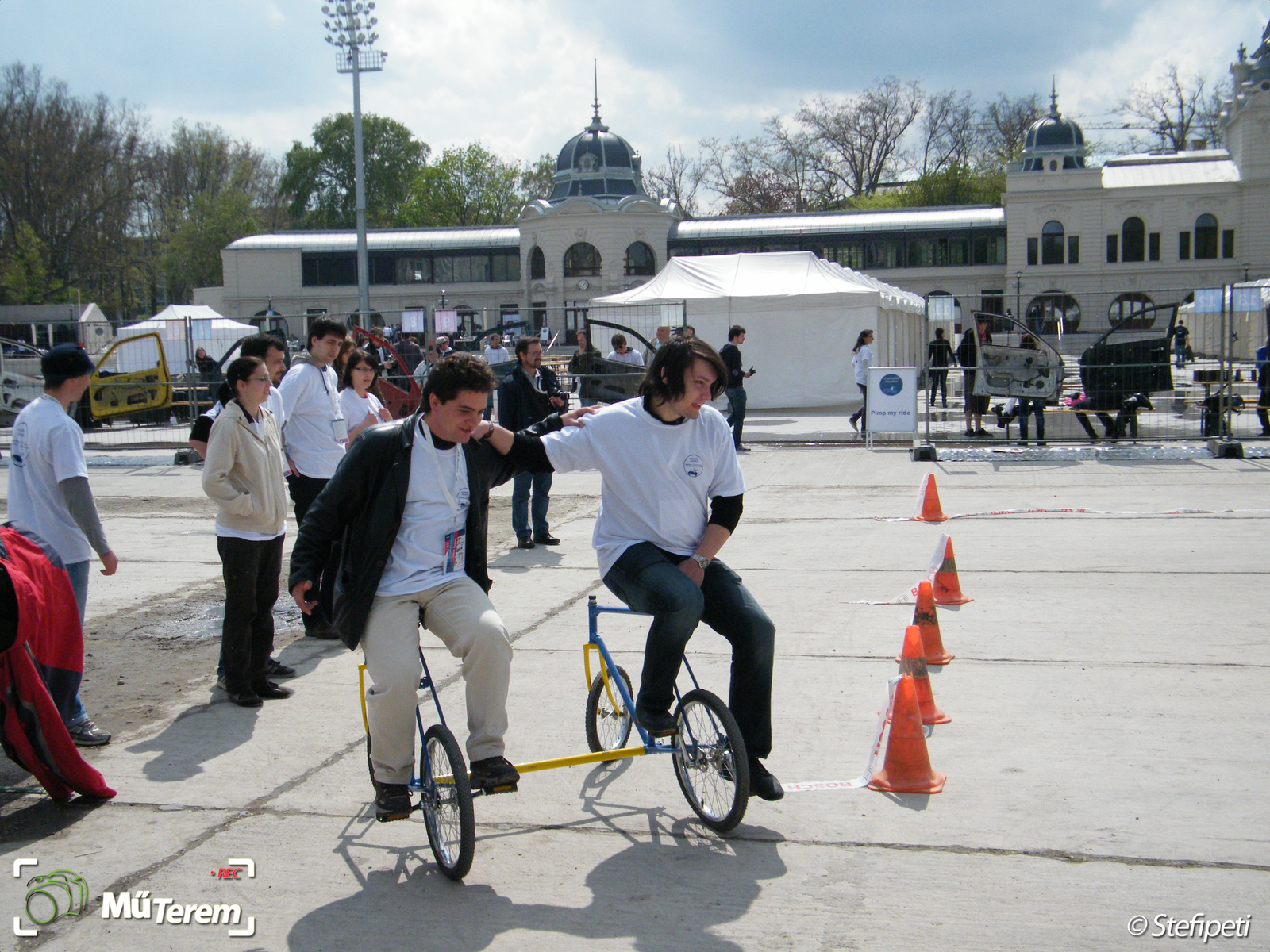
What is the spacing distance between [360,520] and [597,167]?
63.5 meters

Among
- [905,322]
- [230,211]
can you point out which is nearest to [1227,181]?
[905,322]

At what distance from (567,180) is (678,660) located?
64018 mm

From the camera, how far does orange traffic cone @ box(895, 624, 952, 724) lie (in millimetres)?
4707

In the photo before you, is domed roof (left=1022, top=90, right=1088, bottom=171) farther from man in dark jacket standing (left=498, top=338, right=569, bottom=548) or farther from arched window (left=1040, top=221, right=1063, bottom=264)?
man in dark jacket standing (left=498, top=338, right=569, bottom=548)

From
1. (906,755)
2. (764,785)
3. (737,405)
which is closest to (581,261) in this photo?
(737,405)

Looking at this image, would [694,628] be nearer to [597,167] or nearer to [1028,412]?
[1028,412]

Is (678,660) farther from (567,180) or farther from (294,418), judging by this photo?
(567,180)

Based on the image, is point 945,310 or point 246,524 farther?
point 945,310

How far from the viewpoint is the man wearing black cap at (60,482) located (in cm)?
501

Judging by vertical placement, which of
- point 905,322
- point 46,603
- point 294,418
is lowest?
point 46,603

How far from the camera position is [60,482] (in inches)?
196

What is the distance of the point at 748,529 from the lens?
420 inches

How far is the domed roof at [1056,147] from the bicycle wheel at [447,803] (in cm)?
6586

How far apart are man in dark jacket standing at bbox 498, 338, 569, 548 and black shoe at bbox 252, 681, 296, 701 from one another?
3916 mm
